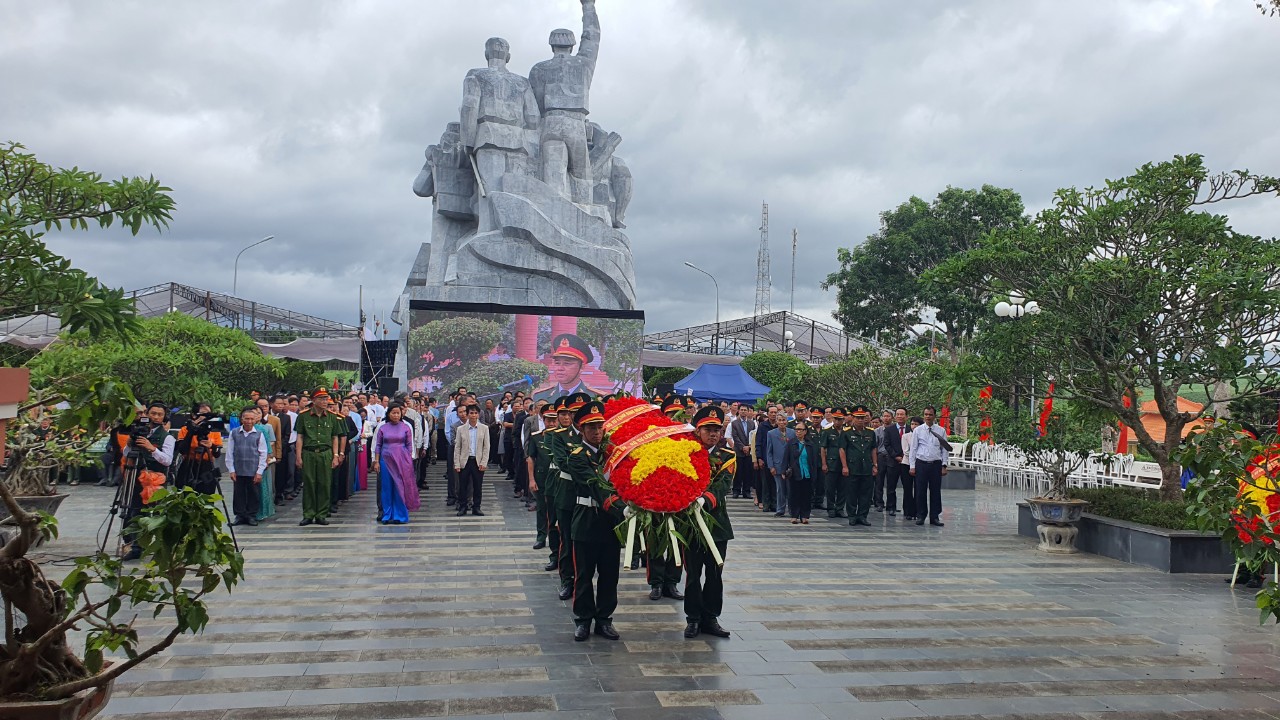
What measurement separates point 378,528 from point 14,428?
407 centimetres

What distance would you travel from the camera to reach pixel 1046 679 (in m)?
5.57

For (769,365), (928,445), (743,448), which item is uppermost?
(769,365)

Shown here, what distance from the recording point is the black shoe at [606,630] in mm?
6301

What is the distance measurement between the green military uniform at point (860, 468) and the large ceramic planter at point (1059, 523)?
2.40 meters

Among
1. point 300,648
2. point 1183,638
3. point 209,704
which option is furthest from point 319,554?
point 1183,638

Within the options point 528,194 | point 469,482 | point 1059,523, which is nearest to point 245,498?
point 469,482

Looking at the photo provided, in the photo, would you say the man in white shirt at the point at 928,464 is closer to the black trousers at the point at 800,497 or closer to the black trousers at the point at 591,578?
the black trousers at the point at 800,497

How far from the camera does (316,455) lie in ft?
Result: 36.4

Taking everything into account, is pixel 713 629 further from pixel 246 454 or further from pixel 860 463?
pixel 246 454

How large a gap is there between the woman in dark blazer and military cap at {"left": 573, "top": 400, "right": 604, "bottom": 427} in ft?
19.8

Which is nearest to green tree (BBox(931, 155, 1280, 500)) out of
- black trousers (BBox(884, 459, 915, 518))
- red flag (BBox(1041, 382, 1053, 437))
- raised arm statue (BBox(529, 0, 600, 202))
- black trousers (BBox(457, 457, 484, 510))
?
red flag (BBox(1041, 382, 1053, 437))

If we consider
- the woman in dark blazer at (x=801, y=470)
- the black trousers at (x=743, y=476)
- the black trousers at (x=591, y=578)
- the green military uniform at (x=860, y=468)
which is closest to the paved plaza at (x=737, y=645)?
the black trousers at (x=591, y=578)

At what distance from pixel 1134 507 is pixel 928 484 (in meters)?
2.93

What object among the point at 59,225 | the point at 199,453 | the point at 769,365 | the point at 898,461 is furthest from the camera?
the point at 769,365
